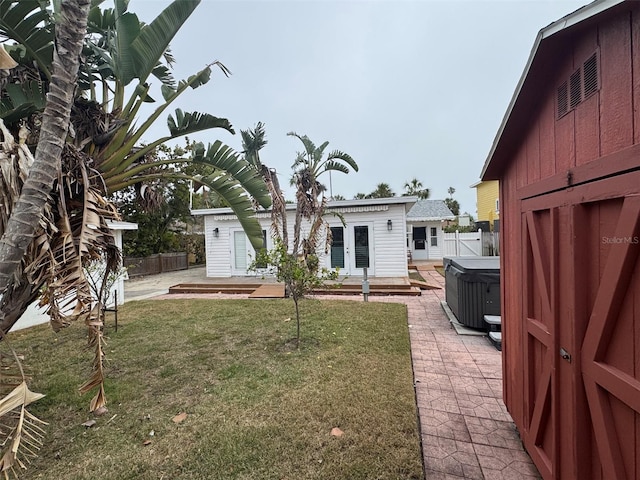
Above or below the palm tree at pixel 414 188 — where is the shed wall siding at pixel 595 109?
below

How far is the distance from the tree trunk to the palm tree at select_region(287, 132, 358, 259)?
22.2ft

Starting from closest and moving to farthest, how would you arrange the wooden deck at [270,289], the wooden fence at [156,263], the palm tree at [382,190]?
the wooden deck at [270,289], the wooden fence at [156,263], the palm tree at [382,190]

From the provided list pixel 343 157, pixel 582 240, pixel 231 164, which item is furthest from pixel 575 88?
pixel 343 157

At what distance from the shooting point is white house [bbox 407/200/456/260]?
19359mm

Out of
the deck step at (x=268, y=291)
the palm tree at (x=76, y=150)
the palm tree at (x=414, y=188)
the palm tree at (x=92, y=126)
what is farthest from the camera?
the palm tree at (x=414, y=188)

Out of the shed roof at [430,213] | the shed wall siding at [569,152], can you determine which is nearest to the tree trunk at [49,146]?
the shed wall siding at [569,152]

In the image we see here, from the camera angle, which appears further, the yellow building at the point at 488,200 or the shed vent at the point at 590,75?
the yellow building at the point at 488,200

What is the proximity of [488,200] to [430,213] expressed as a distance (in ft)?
16.1

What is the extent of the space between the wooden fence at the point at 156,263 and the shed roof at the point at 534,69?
17.9 metres

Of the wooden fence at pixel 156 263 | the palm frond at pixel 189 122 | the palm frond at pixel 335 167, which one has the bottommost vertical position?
the wooden fence at pixel 156 263

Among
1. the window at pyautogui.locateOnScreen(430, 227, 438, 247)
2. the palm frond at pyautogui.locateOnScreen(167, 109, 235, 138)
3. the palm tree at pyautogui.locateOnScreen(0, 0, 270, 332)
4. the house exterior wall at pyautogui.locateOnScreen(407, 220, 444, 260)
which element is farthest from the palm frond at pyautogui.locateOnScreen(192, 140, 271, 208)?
the window at pyautogui.locateOnScreen(430, 227, 438, 247)

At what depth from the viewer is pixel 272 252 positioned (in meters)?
5.37

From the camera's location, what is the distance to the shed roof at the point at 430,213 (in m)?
18.7

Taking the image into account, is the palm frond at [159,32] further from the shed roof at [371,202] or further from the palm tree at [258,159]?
the shed roof at [371,202]
